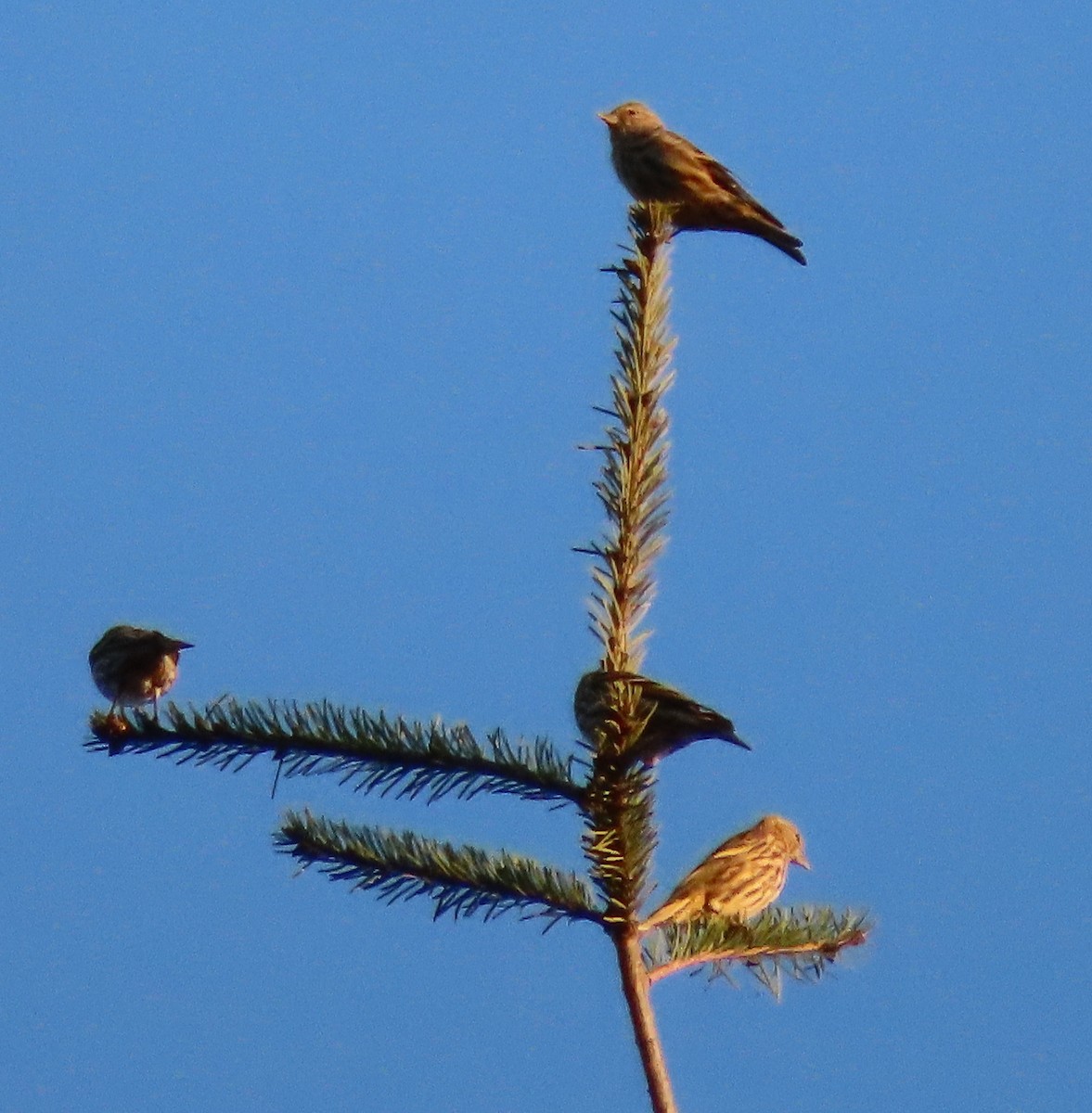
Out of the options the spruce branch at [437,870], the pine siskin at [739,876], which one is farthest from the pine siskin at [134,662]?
the spruce branch at [437,870]

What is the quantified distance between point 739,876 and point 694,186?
2.28 m

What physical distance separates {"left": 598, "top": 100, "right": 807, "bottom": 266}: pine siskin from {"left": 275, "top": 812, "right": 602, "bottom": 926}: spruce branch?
9.42ft

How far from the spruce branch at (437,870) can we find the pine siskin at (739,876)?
1.01 m

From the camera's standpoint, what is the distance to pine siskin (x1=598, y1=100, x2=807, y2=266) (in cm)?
484

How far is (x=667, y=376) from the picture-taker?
222cm

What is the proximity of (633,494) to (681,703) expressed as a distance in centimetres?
30

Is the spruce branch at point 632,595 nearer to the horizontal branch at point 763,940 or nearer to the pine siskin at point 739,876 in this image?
the horizontal branch at point 763,940

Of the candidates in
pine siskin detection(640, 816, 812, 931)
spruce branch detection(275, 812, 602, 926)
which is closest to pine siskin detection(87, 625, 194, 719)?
pine siskin detection(640, 816, 812, 931)

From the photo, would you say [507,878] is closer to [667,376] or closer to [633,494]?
[633,494]

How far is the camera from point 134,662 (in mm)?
4676

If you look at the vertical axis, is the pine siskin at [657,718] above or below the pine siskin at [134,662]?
below

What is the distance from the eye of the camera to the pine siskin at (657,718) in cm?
194

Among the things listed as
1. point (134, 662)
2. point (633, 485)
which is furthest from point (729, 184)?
point (633, 485)

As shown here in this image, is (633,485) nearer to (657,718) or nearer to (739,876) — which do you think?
(657,718)
